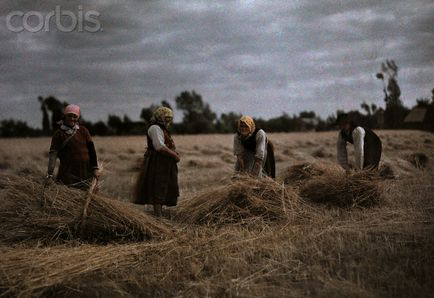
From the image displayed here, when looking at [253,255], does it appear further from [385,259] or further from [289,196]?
[289,196]

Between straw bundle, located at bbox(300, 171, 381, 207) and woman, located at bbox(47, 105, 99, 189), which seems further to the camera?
straw bundle, located at bbox(300, 171, 381, 207)

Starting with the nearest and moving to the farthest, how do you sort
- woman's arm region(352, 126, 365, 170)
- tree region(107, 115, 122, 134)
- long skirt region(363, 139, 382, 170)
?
woman's arm region(352, 126, 365, 170) < long skirt region(363, 139, 382, 170) < tree region(107, 115, 122, 134)

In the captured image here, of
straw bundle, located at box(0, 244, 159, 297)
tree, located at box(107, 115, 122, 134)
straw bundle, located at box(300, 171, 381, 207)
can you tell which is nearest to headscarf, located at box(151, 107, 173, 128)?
straw bundle, located at box(300, 171, 381, 207)

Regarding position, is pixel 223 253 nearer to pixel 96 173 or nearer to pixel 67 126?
pixel 96 173

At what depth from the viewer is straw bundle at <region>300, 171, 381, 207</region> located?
5.81m

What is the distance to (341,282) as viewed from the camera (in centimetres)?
332

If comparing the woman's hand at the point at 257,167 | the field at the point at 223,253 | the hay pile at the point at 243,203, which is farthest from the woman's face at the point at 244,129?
the field at the point at 223,253

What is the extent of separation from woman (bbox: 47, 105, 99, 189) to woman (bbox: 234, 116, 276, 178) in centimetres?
186

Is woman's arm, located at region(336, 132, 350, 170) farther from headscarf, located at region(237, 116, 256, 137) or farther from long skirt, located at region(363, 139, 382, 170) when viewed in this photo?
headscarf, located at region(237, 116, 256, 137)

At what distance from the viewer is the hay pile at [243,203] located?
523cm

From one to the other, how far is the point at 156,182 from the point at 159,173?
4.4 inches

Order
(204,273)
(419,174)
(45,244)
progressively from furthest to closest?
1. (419,174)
2. (45,244)
3. (204,273)

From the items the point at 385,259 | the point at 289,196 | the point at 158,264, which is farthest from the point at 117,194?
the point at 385,259

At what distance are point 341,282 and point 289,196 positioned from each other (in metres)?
2.22
